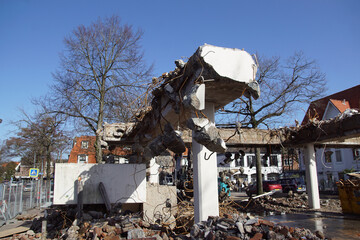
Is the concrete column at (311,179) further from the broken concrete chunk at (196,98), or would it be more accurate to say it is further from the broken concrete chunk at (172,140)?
the broken concrete chunk at (196,98)

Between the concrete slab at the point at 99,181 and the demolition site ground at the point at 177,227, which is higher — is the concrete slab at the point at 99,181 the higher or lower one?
the higher one

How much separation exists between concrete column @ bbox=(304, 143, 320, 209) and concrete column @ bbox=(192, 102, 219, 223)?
9.35 metres

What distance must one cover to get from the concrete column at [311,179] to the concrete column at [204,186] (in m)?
9.35

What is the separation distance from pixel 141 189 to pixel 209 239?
485 cm

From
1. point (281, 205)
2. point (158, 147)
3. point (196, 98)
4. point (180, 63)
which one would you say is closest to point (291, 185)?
point (281, 205)

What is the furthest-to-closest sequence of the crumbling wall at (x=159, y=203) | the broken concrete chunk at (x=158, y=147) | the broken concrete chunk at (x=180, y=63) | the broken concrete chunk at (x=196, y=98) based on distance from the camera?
the crumbling wall at (x=159, y=203), the broken concrete chunk at (x=158, y=147), the broken concrete chunk at (x=180, y=63), the broken concrete chunk at (x=196, y=98)

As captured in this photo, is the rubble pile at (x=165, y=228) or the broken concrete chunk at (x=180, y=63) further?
the broken concrete chunk at (x=180, y=63)

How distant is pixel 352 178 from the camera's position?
1219 cm

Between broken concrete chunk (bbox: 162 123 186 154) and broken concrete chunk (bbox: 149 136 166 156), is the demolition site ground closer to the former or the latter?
broken concrete chunk (bbox: 162 123 186 154)

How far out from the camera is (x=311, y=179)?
1354 cm

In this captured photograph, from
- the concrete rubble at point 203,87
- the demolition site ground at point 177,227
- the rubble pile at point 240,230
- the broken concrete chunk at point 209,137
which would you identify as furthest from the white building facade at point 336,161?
the broken concrete chunk at point 209,137

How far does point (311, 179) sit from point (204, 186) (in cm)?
974

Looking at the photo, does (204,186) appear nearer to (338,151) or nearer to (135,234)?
(135,234)

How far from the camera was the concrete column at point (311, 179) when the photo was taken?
13.4m
